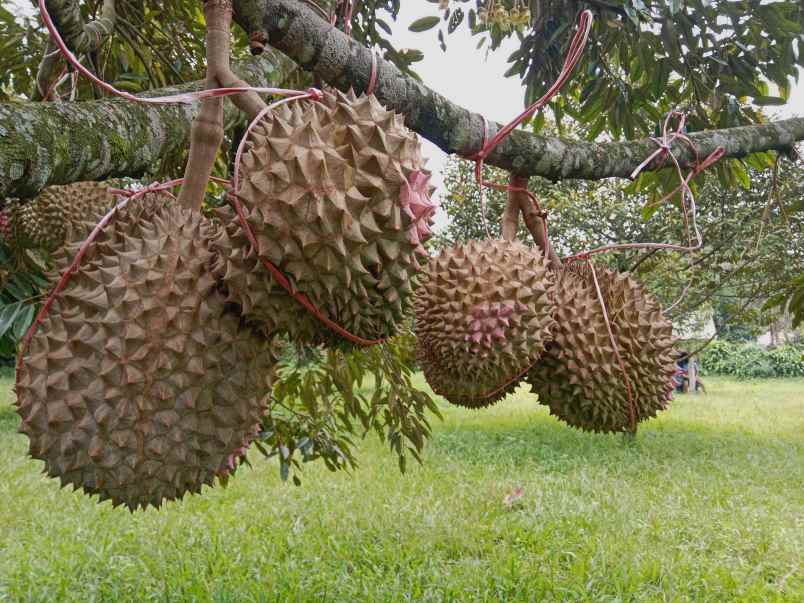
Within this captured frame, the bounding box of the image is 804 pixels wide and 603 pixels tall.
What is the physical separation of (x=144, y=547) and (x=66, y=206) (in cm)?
339

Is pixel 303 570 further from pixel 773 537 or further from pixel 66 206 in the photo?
pixel 773 537

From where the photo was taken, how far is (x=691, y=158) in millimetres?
1778

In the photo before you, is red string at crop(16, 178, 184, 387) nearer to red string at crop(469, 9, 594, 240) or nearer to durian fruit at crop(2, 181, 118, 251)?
red string at crop(469, 9, 594, 240)

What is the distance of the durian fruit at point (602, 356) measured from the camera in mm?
1521

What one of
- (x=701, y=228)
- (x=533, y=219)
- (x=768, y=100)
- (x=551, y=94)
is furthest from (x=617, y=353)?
(x=701, y=228)

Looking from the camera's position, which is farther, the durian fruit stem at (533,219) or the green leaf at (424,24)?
the green leaf at (424,24)

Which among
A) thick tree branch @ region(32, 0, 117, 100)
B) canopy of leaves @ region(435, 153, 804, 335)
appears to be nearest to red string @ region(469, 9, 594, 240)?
thick tree branch @ region(32, 0, 117, 100)

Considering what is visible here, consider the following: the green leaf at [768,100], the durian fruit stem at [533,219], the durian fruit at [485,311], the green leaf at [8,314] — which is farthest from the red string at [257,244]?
the green leaf at [768,100]

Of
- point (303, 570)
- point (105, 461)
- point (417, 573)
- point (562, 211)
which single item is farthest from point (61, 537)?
point (562, 211)

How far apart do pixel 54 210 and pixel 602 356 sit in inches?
64.4

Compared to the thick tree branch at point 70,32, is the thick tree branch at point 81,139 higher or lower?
lower

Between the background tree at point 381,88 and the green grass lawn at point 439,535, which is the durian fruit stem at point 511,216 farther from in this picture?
the green grass lawn at point 439,535

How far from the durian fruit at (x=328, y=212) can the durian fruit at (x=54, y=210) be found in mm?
1278

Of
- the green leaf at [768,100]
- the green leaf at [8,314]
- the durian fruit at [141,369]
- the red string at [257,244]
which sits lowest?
the green leaf at [8,314]
